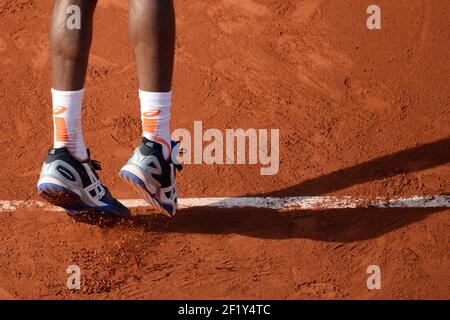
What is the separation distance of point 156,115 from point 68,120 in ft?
1.76

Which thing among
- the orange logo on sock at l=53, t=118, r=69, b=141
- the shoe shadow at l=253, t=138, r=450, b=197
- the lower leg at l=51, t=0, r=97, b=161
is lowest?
the shoe shadow at l=253, t=138, r=450, b=197

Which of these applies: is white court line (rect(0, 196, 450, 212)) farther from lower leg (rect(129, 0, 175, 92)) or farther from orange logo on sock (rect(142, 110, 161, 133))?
lower leg (rect(129, 0, 175, 92))

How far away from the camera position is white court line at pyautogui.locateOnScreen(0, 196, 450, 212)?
502 cm

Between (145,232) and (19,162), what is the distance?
1.17m

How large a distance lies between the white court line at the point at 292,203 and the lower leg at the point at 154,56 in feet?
2.71

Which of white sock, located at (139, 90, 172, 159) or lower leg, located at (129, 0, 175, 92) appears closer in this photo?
lower leg, located at (129, 0, 175, 92)

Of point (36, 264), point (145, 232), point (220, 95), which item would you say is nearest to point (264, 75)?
point (220, 95)

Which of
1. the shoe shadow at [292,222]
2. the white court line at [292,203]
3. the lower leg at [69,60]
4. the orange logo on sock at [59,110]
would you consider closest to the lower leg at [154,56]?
the lower leg at [69,60]

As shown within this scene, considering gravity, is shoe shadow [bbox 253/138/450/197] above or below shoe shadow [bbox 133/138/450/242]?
above

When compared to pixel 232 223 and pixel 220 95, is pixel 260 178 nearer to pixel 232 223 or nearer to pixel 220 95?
pixel 232 223

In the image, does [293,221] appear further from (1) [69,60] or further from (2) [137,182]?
(1) [69,60]

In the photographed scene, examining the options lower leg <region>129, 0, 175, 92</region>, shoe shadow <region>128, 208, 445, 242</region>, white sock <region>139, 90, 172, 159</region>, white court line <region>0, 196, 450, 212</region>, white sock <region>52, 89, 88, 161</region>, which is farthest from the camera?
white court line <region>0, 196, 450, 212</region>

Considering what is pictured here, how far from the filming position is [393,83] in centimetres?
600

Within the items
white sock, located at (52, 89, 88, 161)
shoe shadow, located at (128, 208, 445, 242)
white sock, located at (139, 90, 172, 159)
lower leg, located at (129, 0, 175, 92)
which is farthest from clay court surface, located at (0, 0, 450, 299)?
lower leg, located at (129, 0, 175, 92)
